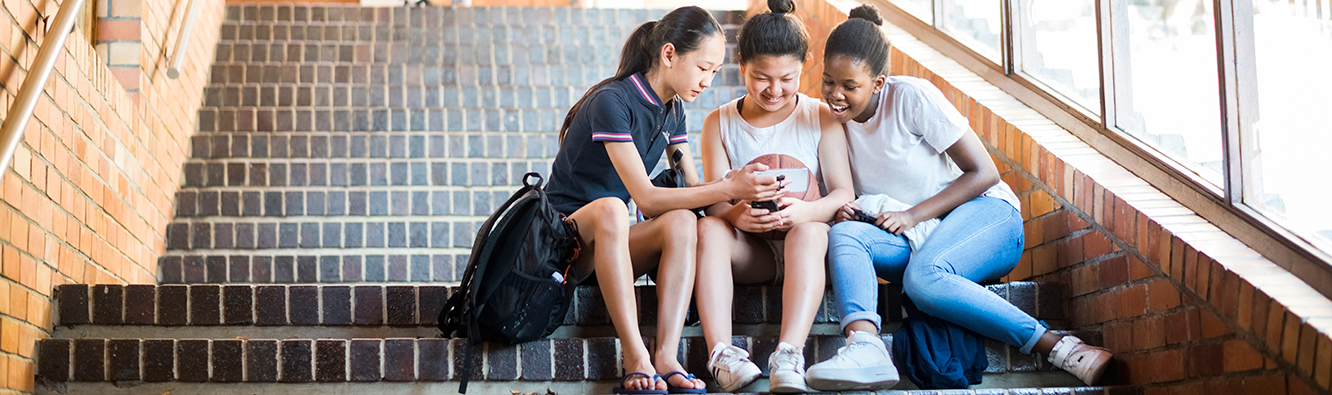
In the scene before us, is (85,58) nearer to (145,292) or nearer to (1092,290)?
(145,292)

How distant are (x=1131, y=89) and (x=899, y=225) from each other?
727 millimetres

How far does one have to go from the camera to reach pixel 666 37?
2.24 meters

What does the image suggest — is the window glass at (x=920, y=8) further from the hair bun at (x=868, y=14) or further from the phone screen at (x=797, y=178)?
the phone screen at (x=797, y=178)

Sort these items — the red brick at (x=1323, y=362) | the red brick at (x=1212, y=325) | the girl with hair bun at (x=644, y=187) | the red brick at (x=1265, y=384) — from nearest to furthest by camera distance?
1. the red brick at (x=1323, y=362)
2. the red brick at (x=1265, y=384)
3. the red brick at (x=1212, y=325)
4. the girl with hair bun at (x=644, y=187)

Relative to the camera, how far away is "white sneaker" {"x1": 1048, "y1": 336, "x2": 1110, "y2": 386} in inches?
81.1

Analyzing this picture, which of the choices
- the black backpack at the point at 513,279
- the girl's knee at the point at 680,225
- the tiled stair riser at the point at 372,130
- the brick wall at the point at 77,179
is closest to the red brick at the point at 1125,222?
the girl's knee at the point at 680,225

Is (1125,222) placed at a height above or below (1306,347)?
above

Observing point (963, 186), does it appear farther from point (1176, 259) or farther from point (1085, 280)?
point (1176, 259)

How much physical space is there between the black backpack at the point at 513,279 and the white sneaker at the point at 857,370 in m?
0.57

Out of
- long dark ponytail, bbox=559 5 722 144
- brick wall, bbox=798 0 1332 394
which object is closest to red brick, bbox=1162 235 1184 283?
brick wall, bbox=798 0 1332 394

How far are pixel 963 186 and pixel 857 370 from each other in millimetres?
623

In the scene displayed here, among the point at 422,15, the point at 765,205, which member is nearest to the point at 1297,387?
the point at 765,205

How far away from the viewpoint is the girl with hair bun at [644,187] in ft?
6.61

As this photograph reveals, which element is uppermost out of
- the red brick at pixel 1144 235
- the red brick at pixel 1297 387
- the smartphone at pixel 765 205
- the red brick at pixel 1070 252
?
the smartphone at pixel 765 205
